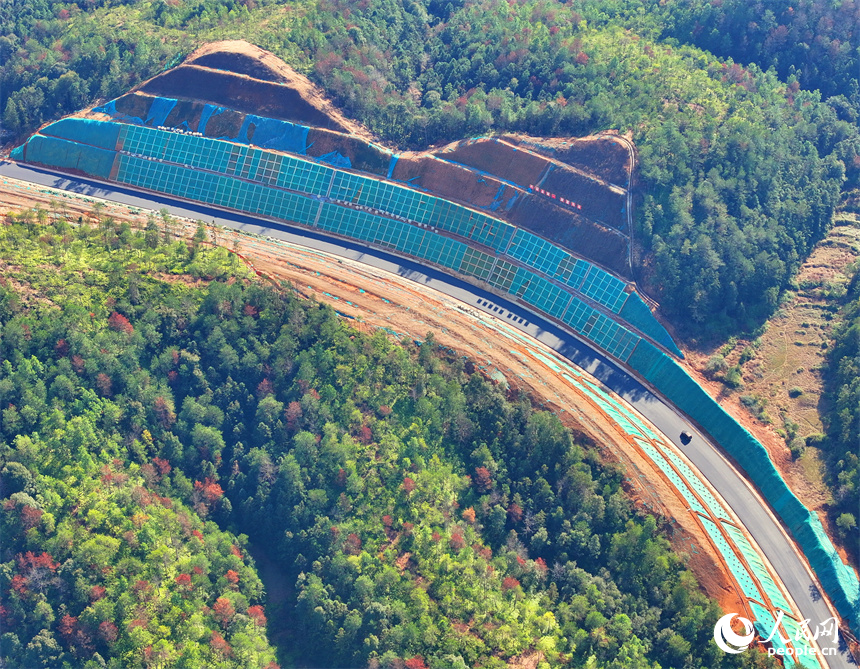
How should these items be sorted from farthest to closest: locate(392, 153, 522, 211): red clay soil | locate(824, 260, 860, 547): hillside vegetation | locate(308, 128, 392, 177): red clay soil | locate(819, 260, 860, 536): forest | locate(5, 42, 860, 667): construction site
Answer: locate(308, 128, 392, 177): red clay soil, locate(392, 153, 522, 211): red clay soil, locate(5, 42, 860, 667): construction site, locate(819, 260, 860, 536): forest, locate(824, 260, 860, 547): hillside vegetation

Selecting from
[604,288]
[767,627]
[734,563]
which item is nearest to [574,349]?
[604,288]

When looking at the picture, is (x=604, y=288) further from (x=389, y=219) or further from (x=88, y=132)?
(x=88, y=132)

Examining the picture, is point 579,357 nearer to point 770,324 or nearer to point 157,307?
point 770,324

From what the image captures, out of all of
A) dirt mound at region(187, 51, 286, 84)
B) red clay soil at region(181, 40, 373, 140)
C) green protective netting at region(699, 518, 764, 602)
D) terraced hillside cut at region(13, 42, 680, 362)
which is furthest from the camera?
dirt mound at region(187, 51, 286, 84)

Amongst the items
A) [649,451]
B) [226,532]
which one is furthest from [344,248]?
[649,451]

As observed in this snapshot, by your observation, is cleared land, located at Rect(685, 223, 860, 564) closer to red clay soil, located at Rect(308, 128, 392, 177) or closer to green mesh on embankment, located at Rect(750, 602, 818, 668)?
green mesh on embankment, located at Rect(750, 602, 818, 668)

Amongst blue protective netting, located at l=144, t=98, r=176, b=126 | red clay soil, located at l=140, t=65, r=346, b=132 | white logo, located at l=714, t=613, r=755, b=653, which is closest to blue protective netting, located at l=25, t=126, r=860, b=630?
blue protective netting, located at l=144, t=98, r=176, b=126

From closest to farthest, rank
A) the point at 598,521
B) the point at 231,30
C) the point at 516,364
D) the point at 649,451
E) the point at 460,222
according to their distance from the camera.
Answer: the point at 598,521
the point at 649,451
the point at 516,364
the point at 460,222
the point at 231,30
